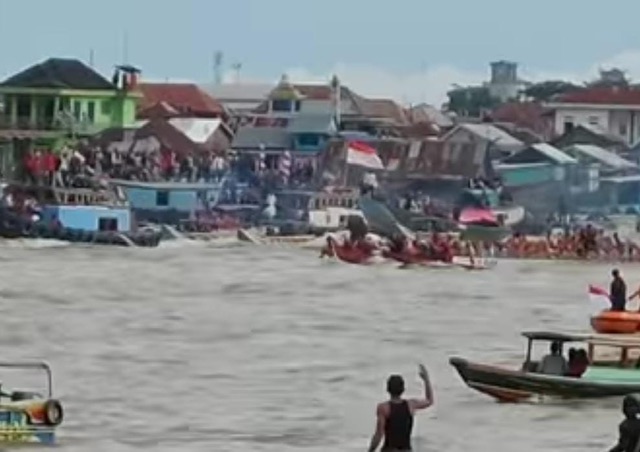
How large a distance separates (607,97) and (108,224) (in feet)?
165

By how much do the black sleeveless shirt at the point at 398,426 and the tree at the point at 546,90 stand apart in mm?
131458

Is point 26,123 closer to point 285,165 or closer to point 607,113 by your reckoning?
point 285,165

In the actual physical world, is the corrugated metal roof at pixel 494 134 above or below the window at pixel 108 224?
above

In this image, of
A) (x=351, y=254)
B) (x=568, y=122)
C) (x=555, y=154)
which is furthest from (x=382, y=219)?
(x=568, y=122)

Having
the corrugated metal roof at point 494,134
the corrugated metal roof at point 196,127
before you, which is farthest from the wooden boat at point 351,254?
the corrugated metal roof at point 494,134

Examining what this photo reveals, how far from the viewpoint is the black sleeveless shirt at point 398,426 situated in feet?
57.2

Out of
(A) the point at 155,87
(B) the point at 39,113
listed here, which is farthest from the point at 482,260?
(A) the point at 155,87

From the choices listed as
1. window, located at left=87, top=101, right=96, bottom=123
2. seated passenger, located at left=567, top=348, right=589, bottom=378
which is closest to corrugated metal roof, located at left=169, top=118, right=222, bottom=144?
window, located at left=87, top=101, right=96, bottom=123

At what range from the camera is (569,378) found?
2745cm

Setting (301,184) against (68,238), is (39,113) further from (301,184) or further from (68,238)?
(68,238)

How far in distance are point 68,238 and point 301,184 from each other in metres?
20.1

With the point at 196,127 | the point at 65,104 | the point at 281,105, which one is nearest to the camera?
the point at 65,104

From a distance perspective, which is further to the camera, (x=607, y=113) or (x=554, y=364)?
(x=607, y=113)

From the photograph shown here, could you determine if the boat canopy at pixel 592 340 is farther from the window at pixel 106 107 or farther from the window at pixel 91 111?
the window at pixel 106 107
